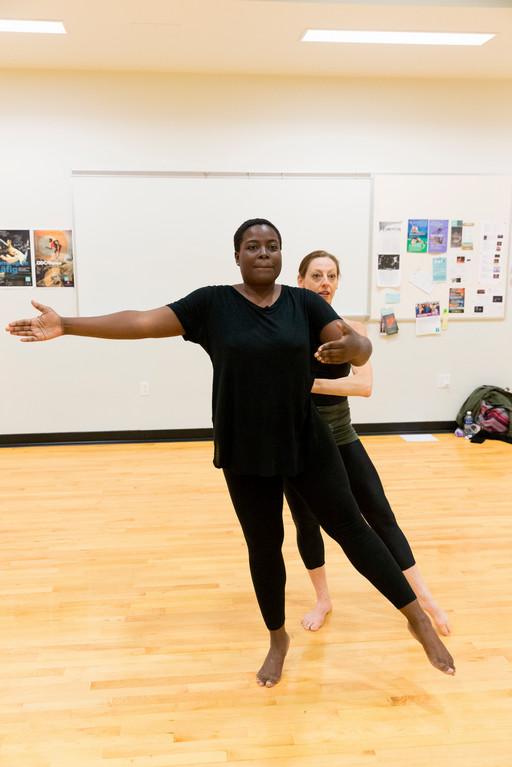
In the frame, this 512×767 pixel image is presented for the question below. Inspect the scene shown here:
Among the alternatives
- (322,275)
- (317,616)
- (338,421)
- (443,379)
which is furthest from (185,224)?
(317,616)

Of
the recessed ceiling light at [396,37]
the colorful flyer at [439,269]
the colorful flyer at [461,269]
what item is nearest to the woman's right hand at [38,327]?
the recessed ceiling light at [396,37]

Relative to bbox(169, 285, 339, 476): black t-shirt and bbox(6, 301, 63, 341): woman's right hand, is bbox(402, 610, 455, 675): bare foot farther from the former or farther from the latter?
bbox(6, 301, 63, 341): woman's right hand

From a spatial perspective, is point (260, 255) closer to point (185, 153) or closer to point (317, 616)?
point (317, 616)

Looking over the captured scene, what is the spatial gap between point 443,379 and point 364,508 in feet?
10.2

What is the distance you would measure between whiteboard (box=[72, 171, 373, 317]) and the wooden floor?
1.79 m

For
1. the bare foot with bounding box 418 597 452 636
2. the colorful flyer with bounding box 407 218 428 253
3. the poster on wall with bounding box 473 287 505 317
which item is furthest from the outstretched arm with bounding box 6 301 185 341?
the poster on wall with bounding box 473 287 505 317

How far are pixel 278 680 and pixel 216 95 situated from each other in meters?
4.00

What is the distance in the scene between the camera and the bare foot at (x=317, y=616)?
213 cm

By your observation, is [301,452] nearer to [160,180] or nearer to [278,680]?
[278,680]

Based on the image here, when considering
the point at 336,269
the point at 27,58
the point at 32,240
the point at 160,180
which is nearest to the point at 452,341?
the point at 160,180

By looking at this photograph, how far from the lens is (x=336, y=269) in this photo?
2.14 meters

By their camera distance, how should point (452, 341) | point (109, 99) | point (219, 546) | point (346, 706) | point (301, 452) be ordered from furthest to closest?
point (452, 341) < point (109, 99) < point (219, 546) < point (346, 706) < point (301, 452)

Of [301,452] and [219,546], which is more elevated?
[301,452]

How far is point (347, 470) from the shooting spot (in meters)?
1.98
